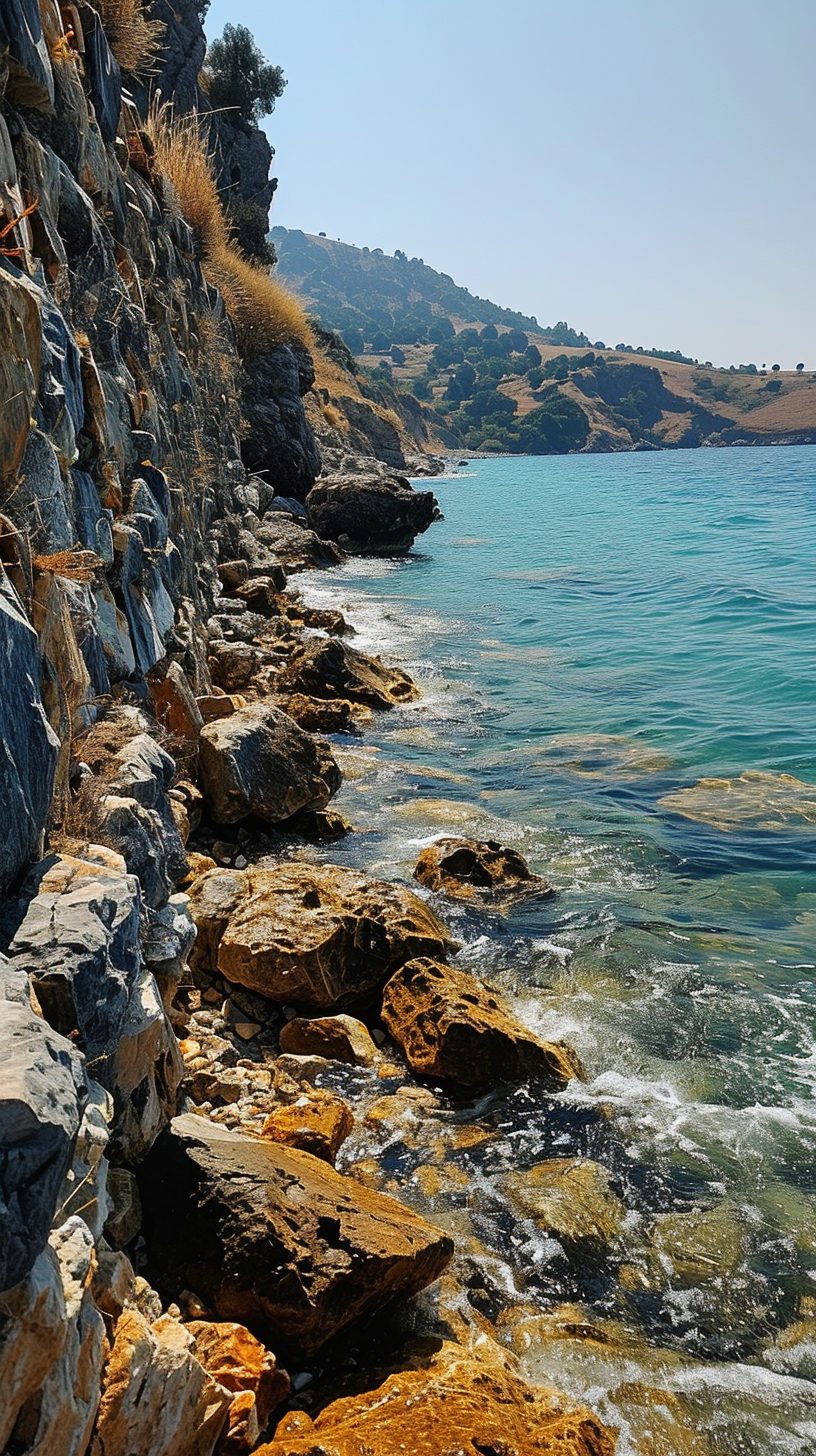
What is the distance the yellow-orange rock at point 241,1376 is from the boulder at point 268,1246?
13cm

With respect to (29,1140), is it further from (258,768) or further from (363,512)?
(363,512)

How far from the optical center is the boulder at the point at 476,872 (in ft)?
24.1

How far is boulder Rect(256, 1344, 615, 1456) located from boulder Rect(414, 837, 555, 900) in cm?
427

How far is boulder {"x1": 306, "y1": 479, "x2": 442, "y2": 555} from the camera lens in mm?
26875

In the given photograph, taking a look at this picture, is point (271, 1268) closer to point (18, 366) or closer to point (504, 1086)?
point (504, 1086)

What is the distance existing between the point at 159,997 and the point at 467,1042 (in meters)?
2.12

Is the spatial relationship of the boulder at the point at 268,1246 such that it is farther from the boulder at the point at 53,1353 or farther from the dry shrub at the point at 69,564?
the dry shrub at the point at 69,564

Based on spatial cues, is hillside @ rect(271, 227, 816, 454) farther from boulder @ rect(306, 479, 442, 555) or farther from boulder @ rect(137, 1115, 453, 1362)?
boulder @ rect(137, 1115, 453, 1362)

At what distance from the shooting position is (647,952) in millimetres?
6699

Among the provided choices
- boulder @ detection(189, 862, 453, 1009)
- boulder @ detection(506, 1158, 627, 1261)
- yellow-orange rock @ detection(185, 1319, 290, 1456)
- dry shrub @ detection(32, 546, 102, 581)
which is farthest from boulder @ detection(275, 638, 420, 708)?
yellow-orange rock @ detection(185, 1319, 290, 1456)

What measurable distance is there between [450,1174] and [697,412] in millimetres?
139429

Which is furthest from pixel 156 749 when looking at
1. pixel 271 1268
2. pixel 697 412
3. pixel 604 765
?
pixel 697 412

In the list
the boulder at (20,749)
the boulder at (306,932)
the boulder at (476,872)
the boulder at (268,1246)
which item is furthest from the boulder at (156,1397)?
the boulder at (476,872)

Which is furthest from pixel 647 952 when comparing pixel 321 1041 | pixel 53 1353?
pixel 53 1353
